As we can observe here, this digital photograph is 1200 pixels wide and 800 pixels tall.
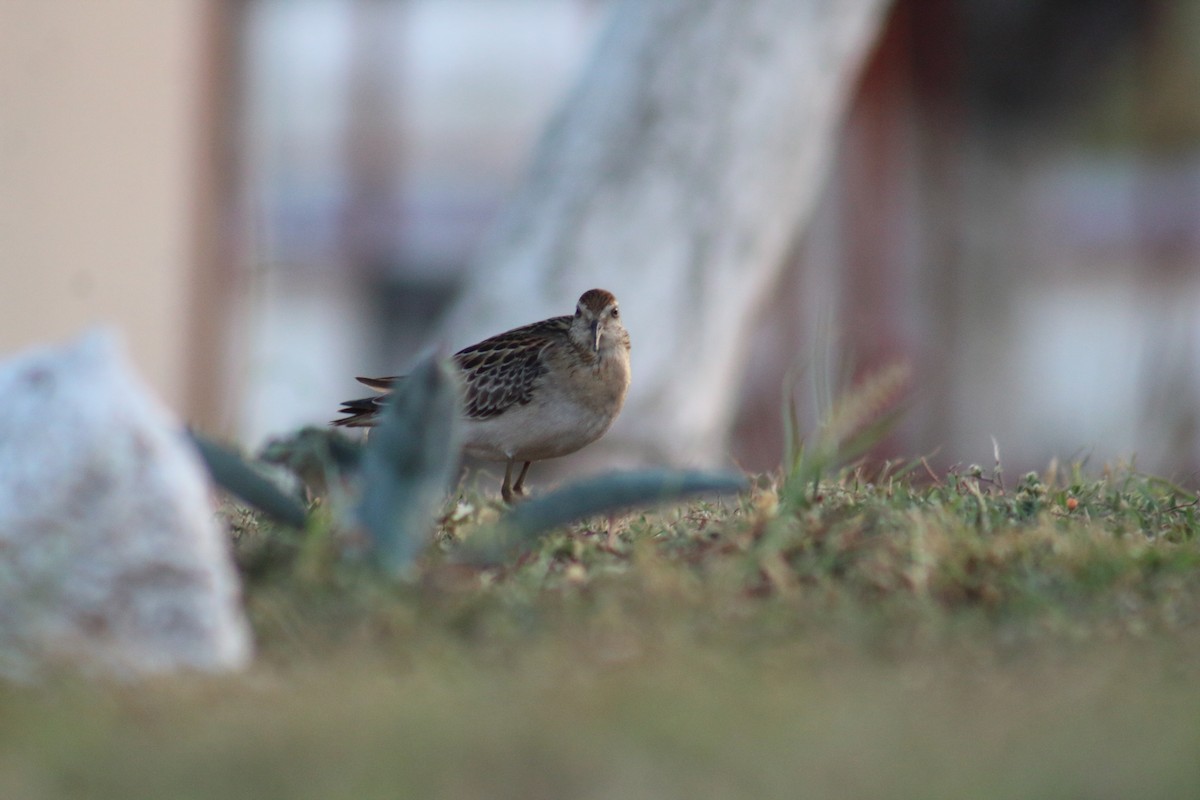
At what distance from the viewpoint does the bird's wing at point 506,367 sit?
579 centimetres

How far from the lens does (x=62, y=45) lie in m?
11.6

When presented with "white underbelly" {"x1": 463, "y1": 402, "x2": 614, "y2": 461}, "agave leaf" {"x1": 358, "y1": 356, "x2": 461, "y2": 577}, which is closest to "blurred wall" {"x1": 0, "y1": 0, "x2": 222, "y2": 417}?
"white underbelly" {"x1": 463, "y1": 402, "x2": 614, "y2": 461}

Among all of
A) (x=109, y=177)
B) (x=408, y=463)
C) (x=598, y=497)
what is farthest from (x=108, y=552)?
(x=109, y=177)

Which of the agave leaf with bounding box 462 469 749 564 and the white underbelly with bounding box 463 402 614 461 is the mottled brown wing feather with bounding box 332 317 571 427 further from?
the agave leaf with bounding box 462 469 749 564

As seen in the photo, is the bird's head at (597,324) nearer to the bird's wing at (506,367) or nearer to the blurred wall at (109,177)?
the bird's wing at (506,367)

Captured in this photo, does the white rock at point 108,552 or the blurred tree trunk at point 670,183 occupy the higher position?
the blurred tree trunk at point 670,183

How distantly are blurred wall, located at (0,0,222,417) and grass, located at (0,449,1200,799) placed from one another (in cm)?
732

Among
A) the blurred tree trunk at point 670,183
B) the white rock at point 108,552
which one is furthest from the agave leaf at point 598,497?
the blurred tree trunk at point 670,183

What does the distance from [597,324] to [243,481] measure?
7.29 ft

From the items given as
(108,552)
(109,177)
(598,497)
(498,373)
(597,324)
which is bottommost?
(598,497)

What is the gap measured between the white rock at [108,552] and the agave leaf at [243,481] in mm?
546

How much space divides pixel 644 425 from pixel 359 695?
23.3 ft

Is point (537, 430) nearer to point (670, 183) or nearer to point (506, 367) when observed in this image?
point (506, 367)

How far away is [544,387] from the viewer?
5738mm
